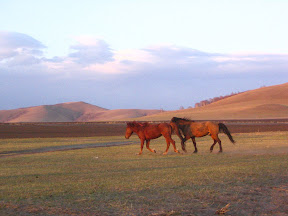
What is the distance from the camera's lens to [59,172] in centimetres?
1232

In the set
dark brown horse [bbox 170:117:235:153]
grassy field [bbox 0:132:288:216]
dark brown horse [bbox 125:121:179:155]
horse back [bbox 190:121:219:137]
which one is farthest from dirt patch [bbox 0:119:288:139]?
grassy field [bbox 0:132:288:216]

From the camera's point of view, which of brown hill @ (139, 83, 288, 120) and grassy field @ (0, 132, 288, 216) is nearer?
grassy field @ (0, 132, 288, 216)

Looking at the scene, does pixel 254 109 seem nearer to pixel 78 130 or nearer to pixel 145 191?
pixel 78 130

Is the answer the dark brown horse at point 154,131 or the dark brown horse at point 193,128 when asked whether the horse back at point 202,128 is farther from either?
the dark brown horse at point 154,131

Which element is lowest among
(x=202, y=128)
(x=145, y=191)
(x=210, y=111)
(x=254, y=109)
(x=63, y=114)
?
(x=145, y=191)

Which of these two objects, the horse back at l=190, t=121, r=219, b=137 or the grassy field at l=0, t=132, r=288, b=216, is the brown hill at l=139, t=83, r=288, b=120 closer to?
the horse back at l=190, t=121, r=219, b=137

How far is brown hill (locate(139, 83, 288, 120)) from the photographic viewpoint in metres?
97.9

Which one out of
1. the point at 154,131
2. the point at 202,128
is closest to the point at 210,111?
the point at 202,128

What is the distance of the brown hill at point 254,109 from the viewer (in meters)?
97.9

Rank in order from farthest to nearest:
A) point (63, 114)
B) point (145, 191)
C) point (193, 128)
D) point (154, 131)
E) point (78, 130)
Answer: point (63, 114)
point (78, 130)
point (193, 128)
point (154, 131)
point (145, 191)

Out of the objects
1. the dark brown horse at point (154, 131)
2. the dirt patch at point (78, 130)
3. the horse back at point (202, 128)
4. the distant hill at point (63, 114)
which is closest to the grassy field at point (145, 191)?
the dark brown horse at point (154, 131)

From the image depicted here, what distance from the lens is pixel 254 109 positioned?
345 ft

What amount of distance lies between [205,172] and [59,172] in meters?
4.43

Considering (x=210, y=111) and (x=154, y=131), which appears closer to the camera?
(x=154, y=131)
